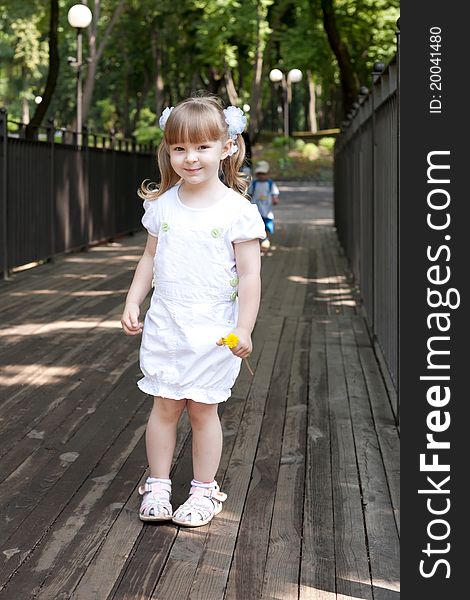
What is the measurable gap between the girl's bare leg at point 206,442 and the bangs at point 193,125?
3.39ft

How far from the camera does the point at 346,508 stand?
15.3 feet

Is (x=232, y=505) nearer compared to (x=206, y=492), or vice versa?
(x=206, y=492)

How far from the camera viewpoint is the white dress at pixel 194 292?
4.35m

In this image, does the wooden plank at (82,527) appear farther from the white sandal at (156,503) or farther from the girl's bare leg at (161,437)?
the girl's bare leg at (161,437)

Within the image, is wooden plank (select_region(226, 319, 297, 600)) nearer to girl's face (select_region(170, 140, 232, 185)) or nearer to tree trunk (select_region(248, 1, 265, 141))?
girl's face (select_region(170, 140, 232, 185))

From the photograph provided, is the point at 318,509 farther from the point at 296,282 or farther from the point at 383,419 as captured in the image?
the point at 296,282

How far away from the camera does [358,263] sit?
12242 millimetres

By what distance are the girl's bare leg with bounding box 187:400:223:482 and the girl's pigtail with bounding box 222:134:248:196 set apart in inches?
33.5

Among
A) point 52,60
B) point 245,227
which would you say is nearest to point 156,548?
point 245,227

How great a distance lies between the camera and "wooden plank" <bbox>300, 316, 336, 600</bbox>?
12.5 ft

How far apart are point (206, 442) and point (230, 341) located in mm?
609

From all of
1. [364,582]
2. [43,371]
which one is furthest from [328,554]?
[43,371]

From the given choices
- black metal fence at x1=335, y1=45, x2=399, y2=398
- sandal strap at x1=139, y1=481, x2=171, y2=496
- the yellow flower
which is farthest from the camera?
black metal fence at x1=335, y1=45, x2=399, y2=398

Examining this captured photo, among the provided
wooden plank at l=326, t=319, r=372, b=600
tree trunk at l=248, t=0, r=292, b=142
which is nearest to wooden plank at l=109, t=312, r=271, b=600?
wooden plank at l=326, t=319, r=372, b=600
